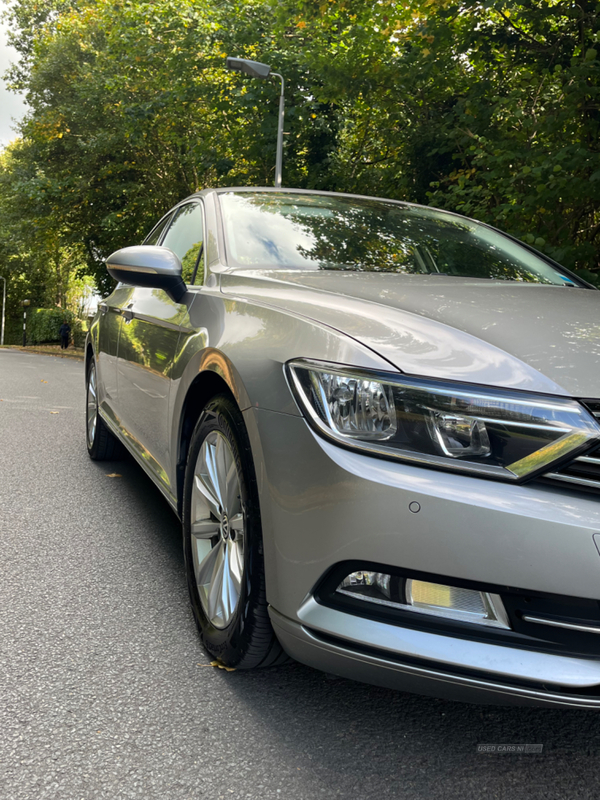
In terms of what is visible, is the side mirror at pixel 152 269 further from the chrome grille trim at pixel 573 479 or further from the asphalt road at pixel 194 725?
the chrome grille trim at pixel 573 479

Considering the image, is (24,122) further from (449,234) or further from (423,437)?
(423,437)

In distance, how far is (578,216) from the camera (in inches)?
361

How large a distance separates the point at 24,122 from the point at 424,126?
16.5 metres

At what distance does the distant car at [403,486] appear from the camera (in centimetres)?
153

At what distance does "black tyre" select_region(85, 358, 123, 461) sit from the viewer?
16.6 feet

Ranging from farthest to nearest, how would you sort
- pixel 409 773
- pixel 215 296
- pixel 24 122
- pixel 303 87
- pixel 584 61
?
pixel 24 122 → pixel 303 87 → pixel 584 61 → pixel 215 296 → pixel 409 773

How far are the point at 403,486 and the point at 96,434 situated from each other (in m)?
3.93

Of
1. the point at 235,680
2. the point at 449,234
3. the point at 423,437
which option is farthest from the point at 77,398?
the point at 423,437

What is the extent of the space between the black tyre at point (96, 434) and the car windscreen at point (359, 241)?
7.49ft

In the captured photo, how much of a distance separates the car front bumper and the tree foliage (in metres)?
7.04

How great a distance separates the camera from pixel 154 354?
10.0 ft

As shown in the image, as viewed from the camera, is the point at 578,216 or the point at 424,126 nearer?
the point at 578,216

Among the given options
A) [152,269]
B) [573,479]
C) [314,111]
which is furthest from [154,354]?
[314,111]

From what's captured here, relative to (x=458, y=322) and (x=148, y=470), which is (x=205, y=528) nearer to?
(x=148, y=470)
